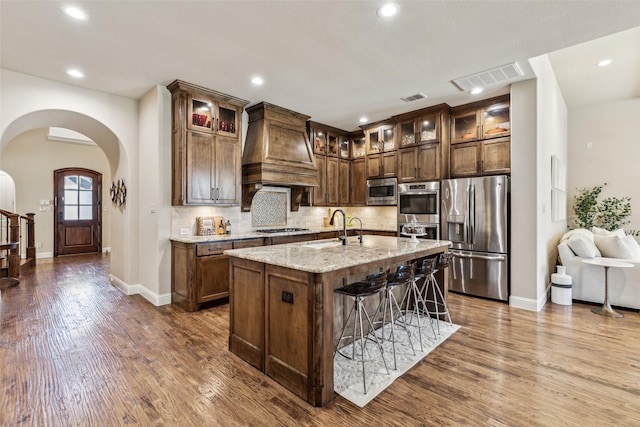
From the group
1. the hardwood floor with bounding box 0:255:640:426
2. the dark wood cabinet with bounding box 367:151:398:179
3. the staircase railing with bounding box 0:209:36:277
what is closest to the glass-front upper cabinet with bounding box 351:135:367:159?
the dark wood cabinet with bounding box 367:151:398:179

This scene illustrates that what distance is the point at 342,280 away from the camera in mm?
2795

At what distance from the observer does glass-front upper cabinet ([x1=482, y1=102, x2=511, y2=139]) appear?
4.46 meters

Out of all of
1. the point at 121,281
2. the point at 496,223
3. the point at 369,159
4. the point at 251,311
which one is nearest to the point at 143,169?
the point at 121,281

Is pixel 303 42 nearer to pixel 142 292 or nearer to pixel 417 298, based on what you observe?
pixel 417 298

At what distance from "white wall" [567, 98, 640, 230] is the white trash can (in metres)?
3.09

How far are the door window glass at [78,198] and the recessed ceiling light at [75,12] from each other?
24.5 ft

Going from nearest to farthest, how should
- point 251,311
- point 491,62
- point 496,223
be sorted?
point 251,311
point 491,62
point 496,223

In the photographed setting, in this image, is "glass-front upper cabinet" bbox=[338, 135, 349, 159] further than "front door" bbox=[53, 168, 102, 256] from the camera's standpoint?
No

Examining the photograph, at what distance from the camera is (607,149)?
244 inches

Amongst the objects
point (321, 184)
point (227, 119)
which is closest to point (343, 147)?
point (321, 184)

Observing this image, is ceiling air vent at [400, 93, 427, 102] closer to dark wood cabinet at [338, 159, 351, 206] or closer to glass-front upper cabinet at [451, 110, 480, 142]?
glass-front upper cabinet at [451, 110, 480, 142]

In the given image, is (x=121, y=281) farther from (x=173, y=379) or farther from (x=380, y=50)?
(x=380, y=50)

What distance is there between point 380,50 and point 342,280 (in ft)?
7.80

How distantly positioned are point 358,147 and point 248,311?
4.87 meters
